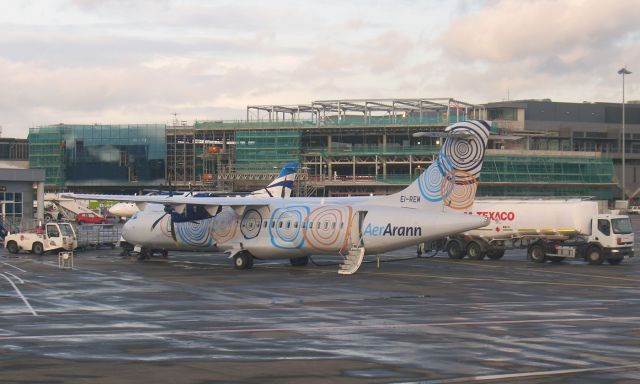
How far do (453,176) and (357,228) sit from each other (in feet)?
18.1

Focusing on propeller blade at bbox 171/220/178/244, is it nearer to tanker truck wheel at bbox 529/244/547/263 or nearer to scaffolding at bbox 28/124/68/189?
tanker truck wheel at bbox 529/244/547/263

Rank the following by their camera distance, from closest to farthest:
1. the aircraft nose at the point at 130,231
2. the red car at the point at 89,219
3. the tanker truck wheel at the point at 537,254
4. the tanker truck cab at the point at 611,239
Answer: the tanker truck cab at the point at 611,239 < the tanker truck wheel at the point at 537,254 < the aircraft nose at the point at 130,231 < the red car at the point at 89,219

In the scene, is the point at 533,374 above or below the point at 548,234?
below

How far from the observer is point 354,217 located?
46.9 m

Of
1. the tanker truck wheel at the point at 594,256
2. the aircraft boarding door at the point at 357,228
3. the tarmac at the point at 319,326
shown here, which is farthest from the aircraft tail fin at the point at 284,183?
the aircraft boarding door at the point at 357,228

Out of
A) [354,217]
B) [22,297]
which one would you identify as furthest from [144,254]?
[22,297]

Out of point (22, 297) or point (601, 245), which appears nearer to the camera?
point (22, 297)

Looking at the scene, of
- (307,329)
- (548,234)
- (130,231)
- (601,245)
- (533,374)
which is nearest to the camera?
(533,374)

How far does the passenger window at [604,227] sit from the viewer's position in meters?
53.2

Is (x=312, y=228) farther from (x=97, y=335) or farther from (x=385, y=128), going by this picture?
(x=385, y=128)

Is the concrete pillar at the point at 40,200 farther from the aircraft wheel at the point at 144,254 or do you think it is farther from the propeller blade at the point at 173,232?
the propeller blade at the point at 173,232

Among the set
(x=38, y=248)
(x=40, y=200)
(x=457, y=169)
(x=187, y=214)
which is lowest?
(x=38, y=248)

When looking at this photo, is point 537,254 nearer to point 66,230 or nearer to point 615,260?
point 615,260

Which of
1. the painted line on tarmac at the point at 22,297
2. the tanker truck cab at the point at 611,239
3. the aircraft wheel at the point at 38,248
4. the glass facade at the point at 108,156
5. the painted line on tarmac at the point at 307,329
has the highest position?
the glass facade at the point at 108,156
